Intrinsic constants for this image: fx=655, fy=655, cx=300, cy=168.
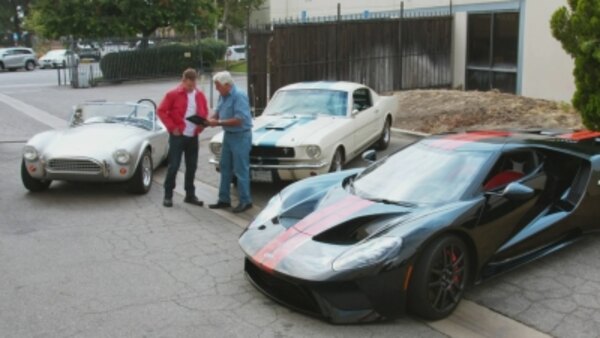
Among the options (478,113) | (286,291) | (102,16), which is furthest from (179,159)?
(102,16)

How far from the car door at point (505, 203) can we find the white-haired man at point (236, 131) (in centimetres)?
331

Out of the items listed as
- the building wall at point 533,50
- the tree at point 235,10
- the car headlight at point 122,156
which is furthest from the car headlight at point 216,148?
the tree at point 235,10

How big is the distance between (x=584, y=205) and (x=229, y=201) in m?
4.02

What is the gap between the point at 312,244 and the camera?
4.71 meters

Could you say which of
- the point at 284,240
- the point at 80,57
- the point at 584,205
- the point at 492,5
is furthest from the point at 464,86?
the point at 80,57

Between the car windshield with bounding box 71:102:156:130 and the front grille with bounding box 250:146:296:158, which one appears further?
the car windshield with bounding box 71:102:156:130

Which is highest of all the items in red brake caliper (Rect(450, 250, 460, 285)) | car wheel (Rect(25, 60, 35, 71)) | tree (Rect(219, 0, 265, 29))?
tree (Rect(219, 0, 265, 29))

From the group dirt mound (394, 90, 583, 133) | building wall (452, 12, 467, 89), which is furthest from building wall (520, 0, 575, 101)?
building wall (452, 12, 467, 89)

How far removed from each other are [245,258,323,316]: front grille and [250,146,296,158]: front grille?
10.9 ft

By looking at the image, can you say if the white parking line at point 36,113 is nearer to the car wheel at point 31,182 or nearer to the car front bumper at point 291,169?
the car wheel at point 31,182

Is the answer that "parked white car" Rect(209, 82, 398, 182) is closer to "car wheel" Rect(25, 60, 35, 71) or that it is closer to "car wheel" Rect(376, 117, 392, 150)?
"car wheel" Rect(376, 117, 392, 150)

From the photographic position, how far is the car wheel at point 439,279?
443 centimetres

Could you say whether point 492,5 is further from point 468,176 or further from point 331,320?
point 331,320

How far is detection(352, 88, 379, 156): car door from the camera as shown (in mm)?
9633
